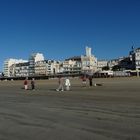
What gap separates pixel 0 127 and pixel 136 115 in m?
3.99

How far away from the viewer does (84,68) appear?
199 metres

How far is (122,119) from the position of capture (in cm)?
Answer: 955

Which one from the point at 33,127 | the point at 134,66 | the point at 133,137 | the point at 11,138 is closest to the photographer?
the point at 133,137

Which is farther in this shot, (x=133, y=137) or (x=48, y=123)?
(x=48, y=123)

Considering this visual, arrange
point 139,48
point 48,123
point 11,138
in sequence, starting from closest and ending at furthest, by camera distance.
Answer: point 11,138
point 48,123
point 139,48

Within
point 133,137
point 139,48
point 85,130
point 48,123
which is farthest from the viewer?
point 139,48

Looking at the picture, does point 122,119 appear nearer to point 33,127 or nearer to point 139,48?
point 33,127

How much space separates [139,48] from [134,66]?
16.6m

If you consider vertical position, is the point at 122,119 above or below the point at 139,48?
below

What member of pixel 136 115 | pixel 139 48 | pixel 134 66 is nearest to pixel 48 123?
pixel 136 115

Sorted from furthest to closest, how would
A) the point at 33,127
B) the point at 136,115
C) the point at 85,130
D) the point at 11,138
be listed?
the point at 136,115 < the point at 33,127 < the point at 85,130 < the point at 11,138

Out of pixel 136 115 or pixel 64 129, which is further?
pixel 136 115

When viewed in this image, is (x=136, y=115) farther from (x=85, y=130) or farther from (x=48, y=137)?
(x=48, y=137)

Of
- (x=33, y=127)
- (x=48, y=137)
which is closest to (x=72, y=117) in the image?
(x=33, y=127)
